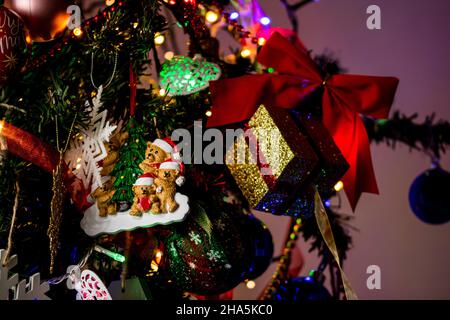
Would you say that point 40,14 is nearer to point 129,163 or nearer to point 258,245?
point 129,163

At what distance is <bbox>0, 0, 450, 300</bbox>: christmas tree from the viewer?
710mm

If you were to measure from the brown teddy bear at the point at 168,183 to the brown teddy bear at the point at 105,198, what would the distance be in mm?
77

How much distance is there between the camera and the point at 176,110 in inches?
31.0

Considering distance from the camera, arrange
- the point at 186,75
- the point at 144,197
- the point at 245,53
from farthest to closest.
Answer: the point at 245,53, the point at 186,75, the point at 144,197

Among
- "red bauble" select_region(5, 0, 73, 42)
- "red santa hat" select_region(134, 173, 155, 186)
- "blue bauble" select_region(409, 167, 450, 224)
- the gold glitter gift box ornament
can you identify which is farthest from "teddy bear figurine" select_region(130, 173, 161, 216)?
"blue bauble" select_region(409, 167, 450, 224)

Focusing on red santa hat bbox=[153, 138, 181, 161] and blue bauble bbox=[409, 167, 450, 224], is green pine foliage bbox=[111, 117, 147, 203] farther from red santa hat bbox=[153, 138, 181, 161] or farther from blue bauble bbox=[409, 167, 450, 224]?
blue bauble bbox=[409, 167, 450, 224]

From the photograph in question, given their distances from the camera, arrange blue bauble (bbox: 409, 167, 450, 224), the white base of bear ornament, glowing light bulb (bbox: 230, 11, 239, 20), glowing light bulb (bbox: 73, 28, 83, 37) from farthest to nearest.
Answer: blue bauble (bbox: 409, 167, 450, 224) → glowing light bulb (bbox: 230, 11, 239, 20) → glowing light bulb (bbox: 73, 28, 83, 37) → the white base of bear ornament

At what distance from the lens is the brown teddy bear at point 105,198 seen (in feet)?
2.39

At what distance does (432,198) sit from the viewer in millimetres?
1202

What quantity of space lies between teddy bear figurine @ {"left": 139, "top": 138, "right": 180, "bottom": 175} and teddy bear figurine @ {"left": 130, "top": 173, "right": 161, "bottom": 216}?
15mm

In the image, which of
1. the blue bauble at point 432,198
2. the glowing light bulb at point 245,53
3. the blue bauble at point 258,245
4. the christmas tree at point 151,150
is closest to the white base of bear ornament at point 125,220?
the christmas tree at point 151,150

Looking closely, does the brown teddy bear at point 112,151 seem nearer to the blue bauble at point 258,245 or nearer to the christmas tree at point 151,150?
the christmas tree at point 151,150

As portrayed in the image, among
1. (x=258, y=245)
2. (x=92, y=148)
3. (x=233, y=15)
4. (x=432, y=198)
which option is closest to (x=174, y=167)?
(x=92, y=148)

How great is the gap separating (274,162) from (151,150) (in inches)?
6.2
